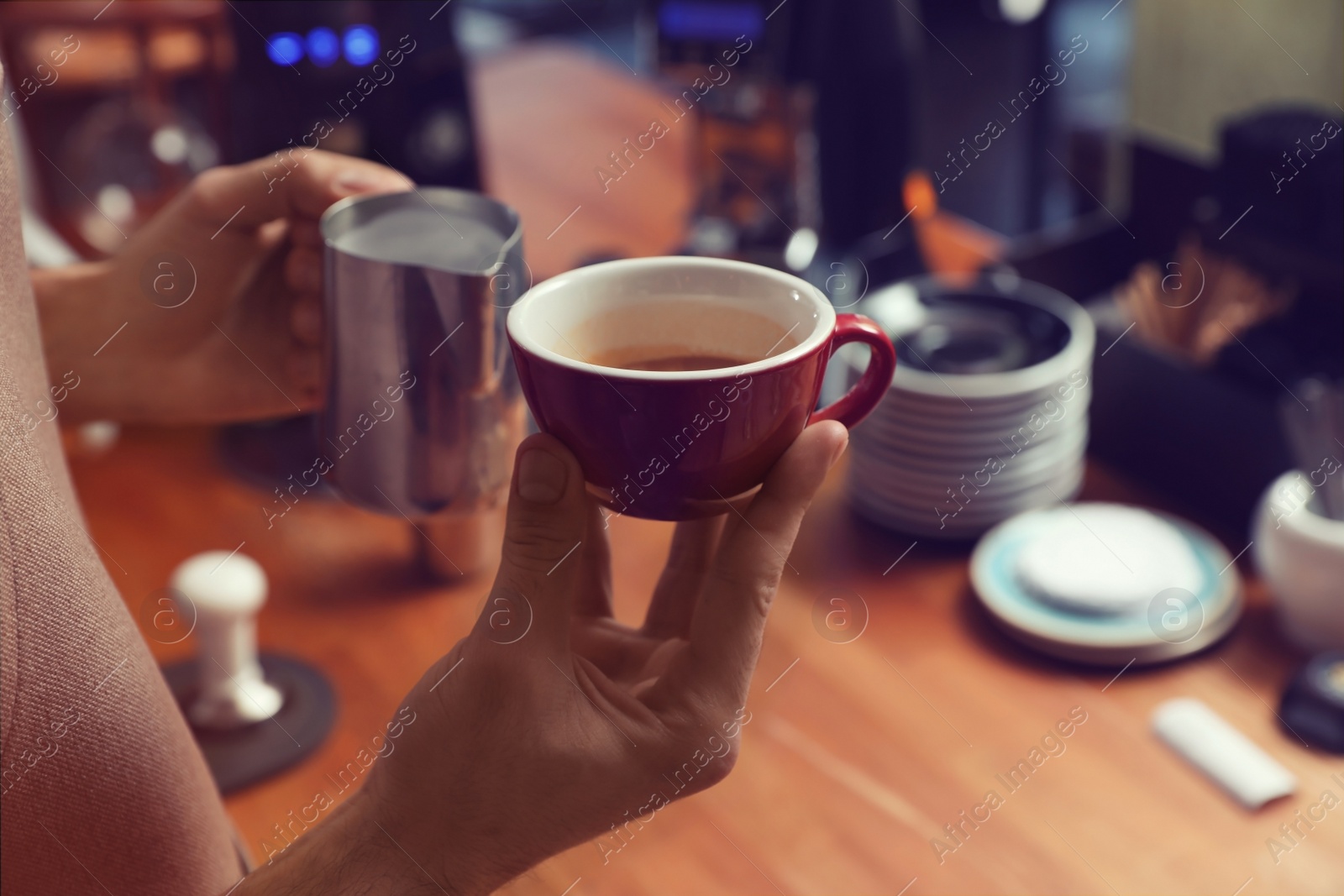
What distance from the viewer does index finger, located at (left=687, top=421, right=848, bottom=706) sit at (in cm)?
57

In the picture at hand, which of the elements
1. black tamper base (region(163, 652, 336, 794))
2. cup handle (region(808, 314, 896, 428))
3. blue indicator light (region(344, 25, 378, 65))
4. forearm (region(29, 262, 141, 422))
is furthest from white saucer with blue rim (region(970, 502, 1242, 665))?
blue indicator light (region(344, 25, 378, 65))

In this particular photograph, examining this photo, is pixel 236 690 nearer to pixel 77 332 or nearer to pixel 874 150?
pixel 77 332

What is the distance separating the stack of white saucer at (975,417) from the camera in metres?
1.12

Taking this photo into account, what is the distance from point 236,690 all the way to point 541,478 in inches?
23.4

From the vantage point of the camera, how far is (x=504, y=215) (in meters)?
0.77

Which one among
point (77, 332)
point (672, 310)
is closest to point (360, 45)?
point (77, 332)

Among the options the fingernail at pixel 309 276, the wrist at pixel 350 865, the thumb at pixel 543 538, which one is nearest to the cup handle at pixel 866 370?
the thumb at pixel 543 538

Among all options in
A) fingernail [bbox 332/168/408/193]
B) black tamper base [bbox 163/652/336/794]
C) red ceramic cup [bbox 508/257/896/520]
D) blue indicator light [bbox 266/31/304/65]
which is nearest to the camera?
red ceramic cup [bbox 508/257/896/520]

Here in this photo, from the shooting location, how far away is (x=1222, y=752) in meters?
0.94

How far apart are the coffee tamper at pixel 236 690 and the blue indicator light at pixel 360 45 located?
0.67 metres

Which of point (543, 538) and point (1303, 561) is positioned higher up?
point (543, 538)

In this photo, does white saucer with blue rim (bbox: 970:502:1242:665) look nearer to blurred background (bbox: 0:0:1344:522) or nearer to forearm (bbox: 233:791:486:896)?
blurred background (bbox: 0:0:1344:522)

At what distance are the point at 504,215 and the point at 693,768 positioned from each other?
1.26 ft

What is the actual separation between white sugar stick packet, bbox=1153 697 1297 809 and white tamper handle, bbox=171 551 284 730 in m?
0.76
